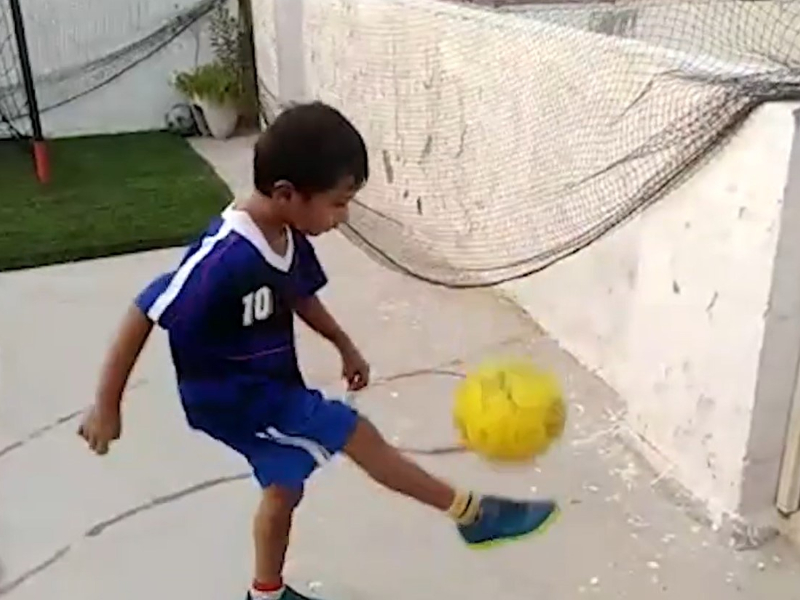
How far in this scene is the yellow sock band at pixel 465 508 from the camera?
5.44ft

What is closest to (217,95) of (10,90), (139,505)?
(10,90)

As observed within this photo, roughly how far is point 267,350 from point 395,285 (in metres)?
1.86

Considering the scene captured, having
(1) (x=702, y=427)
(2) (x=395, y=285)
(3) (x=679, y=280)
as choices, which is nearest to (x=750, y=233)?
(3) (x=679, y=280)

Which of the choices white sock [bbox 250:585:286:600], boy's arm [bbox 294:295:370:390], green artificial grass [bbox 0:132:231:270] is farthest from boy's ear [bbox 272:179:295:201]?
green artificial grass [bbox 0:132:231:270]

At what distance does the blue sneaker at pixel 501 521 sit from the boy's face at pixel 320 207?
56cm

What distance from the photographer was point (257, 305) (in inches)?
57.2

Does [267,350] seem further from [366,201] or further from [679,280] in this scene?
[366,201]

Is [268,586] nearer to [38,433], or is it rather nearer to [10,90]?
[38,433]

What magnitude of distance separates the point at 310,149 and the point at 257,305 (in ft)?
0.80

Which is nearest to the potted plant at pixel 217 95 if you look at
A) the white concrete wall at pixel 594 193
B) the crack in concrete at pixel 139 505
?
the white concrete wall at pixel 594 193

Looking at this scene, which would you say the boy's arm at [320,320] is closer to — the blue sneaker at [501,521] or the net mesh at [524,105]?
the blue sneaker at [501,521]

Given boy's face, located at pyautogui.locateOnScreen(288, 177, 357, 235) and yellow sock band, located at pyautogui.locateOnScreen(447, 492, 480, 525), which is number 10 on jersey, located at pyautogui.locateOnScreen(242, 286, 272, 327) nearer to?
boy's face, located at pyautogui.locateOnScreen(288, 177, 357, 235)

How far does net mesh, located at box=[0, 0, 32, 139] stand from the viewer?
18.0 ft

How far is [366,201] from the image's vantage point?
4.06 metres
